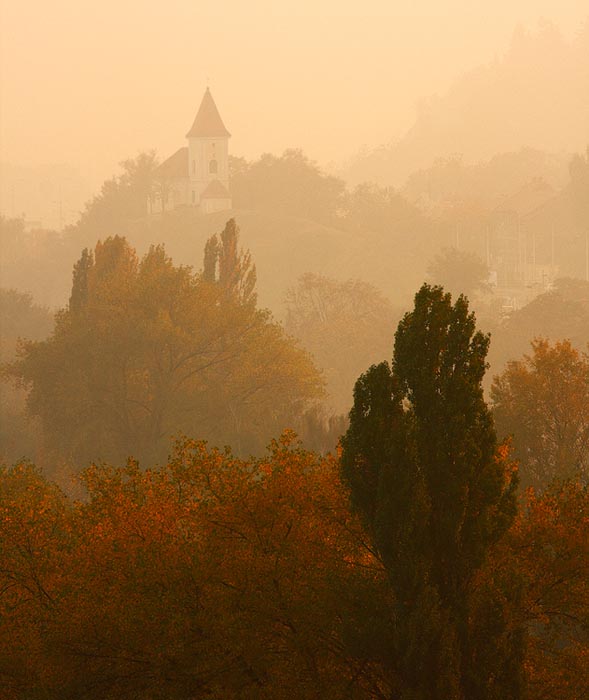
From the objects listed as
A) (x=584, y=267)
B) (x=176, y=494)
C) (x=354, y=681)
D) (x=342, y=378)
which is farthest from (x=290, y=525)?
(x=584, y=267)

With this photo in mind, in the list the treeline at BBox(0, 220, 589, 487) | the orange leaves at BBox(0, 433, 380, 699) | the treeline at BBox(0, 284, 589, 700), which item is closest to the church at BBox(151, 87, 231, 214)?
the treeline at BBox(0, 220, 589, 487)

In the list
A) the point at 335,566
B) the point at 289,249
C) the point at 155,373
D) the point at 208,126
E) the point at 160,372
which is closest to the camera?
the point at 335,566

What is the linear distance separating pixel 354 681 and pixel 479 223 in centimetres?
10824

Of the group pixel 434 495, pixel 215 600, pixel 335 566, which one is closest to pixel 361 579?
pixel 335 566

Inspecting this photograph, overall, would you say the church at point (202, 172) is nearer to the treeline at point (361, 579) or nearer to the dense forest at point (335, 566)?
the dense forest at point (335, 566)

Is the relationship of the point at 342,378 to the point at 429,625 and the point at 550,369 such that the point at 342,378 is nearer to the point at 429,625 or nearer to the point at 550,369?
the point at 550,369

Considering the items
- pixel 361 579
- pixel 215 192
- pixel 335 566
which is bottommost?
pixel 361 579

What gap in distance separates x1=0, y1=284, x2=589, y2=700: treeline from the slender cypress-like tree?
0.09 ft

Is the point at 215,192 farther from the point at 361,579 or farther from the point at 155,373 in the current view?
the point at 361,579

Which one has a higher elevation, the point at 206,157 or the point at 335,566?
the point at 206,157

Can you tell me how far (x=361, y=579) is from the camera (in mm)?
20547

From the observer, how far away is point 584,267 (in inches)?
4803

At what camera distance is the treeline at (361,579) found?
19688 mm

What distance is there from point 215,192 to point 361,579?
344ft
